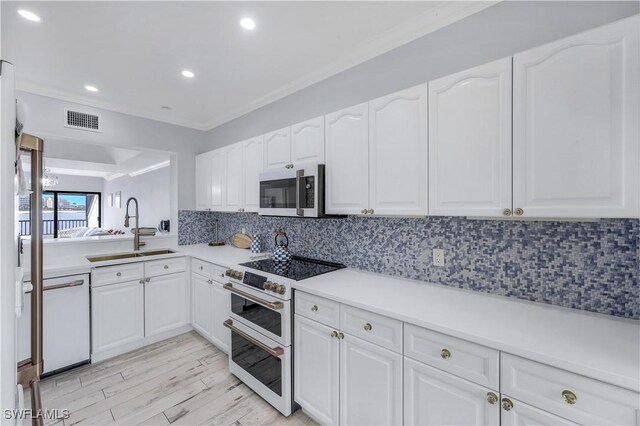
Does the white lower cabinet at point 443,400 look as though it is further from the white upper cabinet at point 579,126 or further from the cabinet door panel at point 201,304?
the cabinet door panel at point 201,304

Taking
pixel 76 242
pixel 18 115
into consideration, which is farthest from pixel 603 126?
pixel 76 242

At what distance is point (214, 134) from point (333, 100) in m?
2.20

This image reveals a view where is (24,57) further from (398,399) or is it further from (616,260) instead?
(616,260)

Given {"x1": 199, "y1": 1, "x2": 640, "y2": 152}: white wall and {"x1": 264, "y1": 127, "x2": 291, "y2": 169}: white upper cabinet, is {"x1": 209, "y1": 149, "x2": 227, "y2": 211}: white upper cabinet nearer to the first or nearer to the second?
{"x1": 264, "y1": 127, "x2": 291, "y2": 169}: white upper cabinet

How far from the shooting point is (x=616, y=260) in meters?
1.25

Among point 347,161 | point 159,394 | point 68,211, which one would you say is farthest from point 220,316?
point 68,211

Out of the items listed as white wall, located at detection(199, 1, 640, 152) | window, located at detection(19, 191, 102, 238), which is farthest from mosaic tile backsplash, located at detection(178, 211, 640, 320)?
window, located at detection(19, 191, 102, 238)

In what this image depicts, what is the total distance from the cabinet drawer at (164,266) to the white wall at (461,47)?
6.79 ft

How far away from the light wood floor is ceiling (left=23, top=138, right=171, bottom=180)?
309 centimetres

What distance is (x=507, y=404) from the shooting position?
1.05 m

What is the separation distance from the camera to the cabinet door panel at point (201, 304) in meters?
2.84

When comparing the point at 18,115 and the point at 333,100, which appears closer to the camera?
the point at 18,115

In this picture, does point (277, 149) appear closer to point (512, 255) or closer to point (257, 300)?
point (257, 300)

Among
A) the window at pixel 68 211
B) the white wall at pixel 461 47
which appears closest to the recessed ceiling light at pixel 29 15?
the white wall at pixel 461 47
